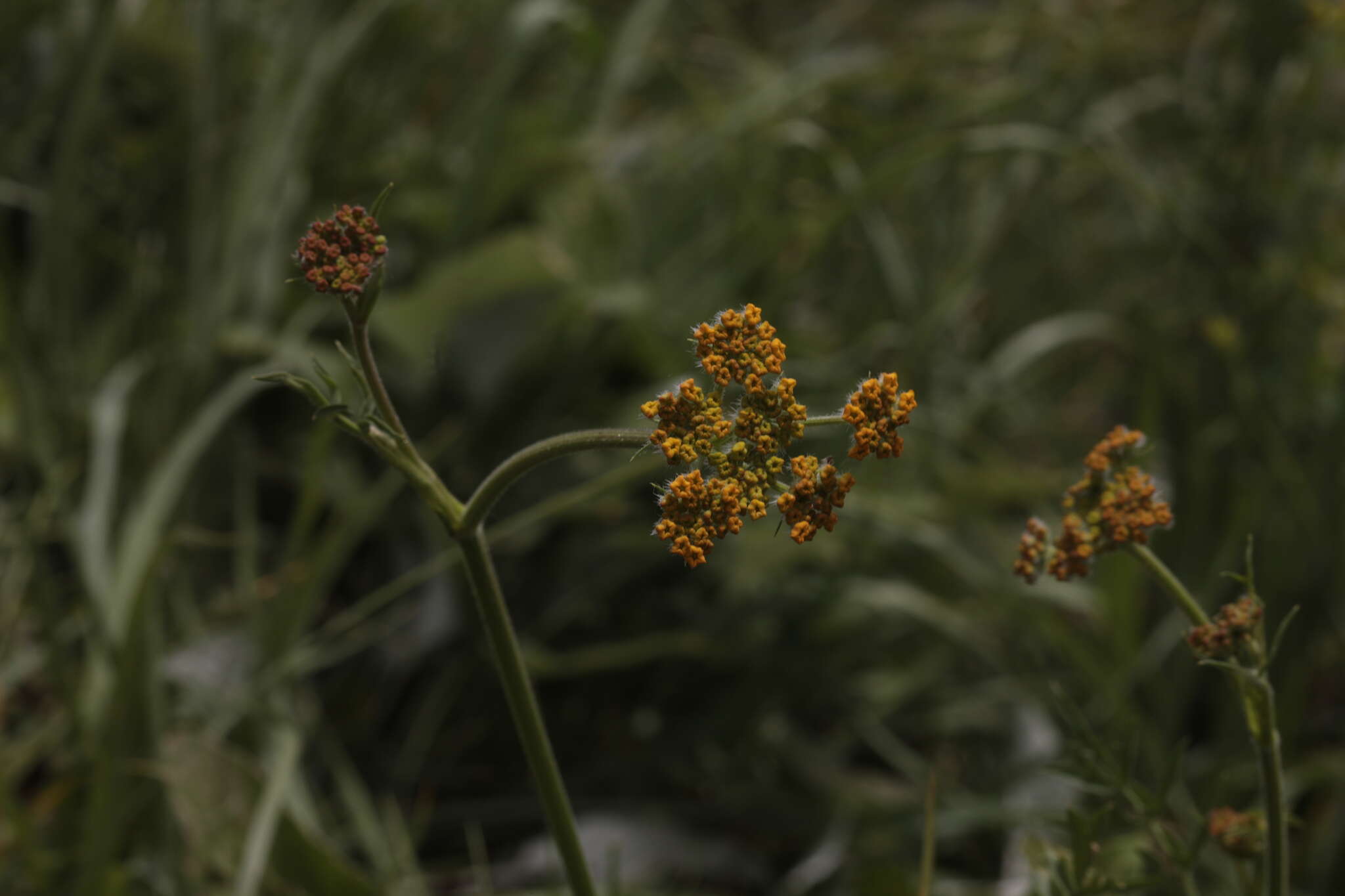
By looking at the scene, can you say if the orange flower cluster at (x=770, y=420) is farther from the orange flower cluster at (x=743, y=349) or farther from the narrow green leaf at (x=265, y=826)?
the narrow green leaf at (x=265, y=826)

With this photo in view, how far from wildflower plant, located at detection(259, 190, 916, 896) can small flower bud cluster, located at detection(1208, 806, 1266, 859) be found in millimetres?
401

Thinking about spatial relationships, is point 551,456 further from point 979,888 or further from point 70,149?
point 70,149

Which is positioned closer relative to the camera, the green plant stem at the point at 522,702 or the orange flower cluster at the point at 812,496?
the orange flower cluster at the point at 812,496

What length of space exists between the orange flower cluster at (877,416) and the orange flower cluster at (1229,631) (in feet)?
0.69

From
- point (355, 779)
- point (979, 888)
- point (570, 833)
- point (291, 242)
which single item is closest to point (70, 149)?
point (291, 242)

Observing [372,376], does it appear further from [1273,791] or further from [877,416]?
[1273,791]

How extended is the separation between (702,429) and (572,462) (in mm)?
1306

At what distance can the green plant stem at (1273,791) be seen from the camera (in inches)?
25.7

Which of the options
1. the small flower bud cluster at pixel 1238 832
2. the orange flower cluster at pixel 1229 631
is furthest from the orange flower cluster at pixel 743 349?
the small flower bud cluster at pixel 1238 832

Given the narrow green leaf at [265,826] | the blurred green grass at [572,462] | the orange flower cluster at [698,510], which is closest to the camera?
the orange flower cluster at [698,510]

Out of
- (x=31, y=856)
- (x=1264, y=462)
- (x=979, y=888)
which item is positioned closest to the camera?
(x=31, y=856)

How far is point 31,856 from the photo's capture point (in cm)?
120

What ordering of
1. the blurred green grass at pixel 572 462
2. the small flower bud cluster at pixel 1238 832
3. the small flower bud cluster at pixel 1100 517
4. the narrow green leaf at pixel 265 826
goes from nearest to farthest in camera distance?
the small flower bud cluster at pixel 1100 517
the small flower bud cluster at pixel 1238 832
the narrow green leaf at pixel 265 826
the blurred green grass at pixel 572 462

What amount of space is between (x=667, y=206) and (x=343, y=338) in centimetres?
66
